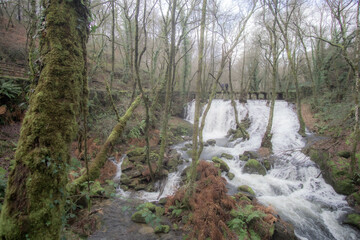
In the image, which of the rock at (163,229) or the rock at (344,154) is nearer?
the rock at (163,229)

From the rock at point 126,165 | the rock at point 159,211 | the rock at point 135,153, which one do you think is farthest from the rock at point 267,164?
→ the rock at point 126,165

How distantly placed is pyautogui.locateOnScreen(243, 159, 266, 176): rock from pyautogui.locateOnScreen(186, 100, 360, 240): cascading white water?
0.25m

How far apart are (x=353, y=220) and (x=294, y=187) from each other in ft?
7.32

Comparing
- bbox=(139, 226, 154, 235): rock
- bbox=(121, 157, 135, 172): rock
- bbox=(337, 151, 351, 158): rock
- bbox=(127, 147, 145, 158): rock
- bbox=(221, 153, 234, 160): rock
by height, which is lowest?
bbox=(139, 226, 154, 235): rock

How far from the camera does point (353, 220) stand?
19.2 feet

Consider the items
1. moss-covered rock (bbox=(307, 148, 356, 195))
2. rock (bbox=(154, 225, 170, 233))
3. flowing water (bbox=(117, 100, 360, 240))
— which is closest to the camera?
rock (bbox=(154, 225, 170, 233))

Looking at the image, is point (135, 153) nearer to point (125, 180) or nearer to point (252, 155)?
point (125, 180)

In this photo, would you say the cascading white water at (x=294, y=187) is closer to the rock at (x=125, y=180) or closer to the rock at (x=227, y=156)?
the rock at (x=227, y=156)

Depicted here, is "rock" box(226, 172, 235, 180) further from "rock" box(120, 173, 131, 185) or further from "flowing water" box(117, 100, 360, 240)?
"rock" box(120, 173, 131, 185)

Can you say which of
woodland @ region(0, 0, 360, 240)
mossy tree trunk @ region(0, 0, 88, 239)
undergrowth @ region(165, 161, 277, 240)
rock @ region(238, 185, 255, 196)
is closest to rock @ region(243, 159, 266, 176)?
woodland @ region(0, 0, 360, 240)

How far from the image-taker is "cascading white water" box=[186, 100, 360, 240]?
5829mm

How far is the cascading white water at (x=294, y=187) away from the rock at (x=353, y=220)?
197 mm

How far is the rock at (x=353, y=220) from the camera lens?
18.8ft

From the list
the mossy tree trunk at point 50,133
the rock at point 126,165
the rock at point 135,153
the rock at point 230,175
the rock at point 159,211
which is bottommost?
the rock at point 159,211
